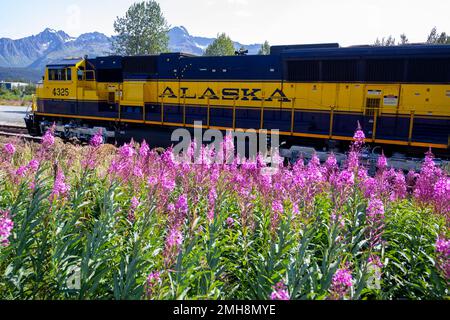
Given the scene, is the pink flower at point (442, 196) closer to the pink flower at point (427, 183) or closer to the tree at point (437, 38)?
the pink flower at point (427, 183)

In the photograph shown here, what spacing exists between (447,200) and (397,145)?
23.7 ft

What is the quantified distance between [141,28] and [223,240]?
59.1 m

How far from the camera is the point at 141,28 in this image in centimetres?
5838

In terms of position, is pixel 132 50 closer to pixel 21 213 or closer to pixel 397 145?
pixel 397 145

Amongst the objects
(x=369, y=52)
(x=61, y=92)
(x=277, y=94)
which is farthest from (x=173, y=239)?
(x=61, y=92)

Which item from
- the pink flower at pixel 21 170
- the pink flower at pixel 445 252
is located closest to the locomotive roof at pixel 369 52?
the pink flower at pixel 445 252

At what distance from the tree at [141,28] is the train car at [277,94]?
42.1m

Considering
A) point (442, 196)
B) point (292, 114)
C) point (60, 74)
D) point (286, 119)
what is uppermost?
point (60, 74)

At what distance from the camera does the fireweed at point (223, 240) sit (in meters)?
3.38

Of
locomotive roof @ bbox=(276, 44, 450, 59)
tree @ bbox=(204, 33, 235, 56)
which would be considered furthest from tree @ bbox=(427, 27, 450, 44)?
locomotive roof @ bbox=(276, 44, 450, 59)

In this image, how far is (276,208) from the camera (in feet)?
13.1

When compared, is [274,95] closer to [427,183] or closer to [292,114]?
→ [292,114]

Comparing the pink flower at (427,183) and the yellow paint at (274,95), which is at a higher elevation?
the yellow paint at (274,95)

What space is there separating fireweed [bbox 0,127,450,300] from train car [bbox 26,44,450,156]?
5.99 meters
